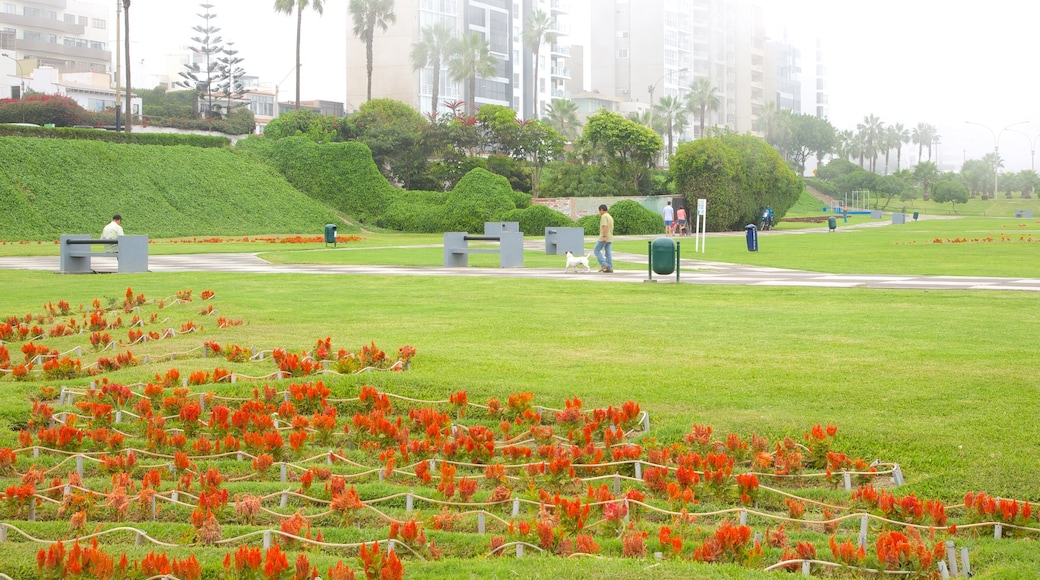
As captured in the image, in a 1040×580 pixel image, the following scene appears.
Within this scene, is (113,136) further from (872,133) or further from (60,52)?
(872,133)

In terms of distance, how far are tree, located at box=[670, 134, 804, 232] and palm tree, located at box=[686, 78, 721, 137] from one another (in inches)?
2386

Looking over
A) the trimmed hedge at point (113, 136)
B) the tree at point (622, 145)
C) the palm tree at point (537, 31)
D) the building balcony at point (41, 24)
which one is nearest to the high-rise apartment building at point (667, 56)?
the palm tree at point (537, 31)

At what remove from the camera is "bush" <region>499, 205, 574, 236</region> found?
182 feet

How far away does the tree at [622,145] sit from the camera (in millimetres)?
63344

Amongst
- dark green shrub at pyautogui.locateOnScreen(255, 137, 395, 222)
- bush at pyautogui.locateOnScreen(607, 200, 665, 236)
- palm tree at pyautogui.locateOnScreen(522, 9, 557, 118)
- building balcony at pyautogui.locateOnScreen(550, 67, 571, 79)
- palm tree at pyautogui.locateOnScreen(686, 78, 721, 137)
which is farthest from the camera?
building balcony at pyautogui.locateOnScreen(550, 67, 571, 79)

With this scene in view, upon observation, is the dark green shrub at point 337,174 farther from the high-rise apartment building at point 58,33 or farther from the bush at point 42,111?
the high-rise apartment building at point 58,33

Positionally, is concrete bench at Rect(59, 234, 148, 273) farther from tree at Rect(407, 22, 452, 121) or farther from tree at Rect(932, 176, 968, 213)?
tree at Rect(932, 176, 968, 213)

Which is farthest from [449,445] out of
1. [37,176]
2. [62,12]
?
[62,12]

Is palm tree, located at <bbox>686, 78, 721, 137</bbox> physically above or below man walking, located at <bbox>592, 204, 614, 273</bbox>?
above

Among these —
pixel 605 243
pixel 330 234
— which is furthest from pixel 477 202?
pixel 605 243

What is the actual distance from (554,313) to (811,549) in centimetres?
947

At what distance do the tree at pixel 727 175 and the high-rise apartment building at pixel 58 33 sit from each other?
240 feet

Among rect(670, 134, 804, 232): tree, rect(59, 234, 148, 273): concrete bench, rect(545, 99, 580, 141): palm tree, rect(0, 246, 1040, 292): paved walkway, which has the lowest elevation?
rect(0, 246, 1040, 292): paved walkway

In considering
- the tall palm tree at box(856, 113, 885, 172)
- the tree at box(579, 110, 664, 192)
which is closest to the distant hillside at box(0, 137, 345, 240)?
the tree at box(579, 110, 664, 192)
